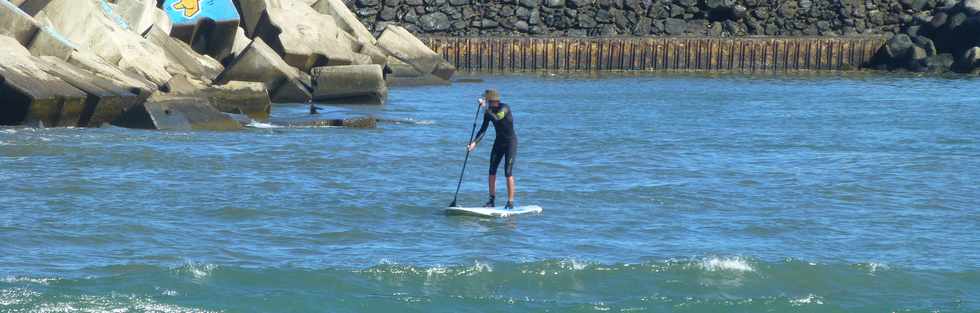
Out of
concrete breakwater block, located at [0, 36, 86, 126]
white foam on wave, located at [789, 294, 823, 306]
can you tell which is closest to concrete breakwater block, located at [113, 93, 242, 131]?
concrete breakwater block, located at [0, 36, 86, 126]

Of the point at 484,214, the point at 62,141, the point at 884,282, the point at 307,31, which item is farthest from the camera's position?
the point at 307,31

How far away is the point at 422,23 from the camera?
53.6 meters

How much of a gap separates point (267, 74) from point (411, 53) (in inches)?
526

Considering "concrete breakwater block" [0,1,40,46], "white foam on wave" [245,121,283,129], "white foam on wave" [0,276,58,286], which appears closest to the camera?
"white foam on wave" [0,276,58,286]

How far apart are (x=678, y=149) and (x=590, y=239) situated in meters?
9.32

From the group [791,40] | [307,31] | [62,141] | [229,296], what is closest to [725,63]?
[791,40]

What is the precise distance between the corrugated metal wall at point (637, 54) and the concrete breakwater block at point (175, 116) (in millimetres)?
24346

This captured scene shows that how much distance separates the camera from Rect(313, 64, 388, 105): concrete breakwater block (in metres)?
30.7

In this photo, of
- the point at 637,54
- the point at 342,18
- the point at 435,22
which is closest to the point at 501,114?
the point at 342,18

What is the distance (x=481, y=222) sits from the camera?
52.4ft

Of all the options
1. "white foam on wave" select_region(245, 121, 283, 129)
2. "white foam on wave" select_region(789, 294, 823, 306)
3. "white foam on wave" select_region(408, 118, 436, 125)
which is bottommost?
"white foam on wave" select_region(408, 118, 436, 125)

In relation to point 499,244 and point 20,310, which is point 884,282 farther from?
point 20,310

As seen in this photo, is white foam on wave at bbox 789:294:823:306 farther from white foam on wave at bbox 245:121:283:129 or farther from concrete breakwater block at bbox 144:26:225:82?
concrete breakwater block at bbox 144:26:225:82

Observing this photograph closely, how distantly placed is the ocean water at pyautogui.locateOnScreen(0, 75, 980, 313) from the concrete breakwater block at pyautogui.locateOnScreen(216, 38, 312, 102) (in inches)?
52.2
